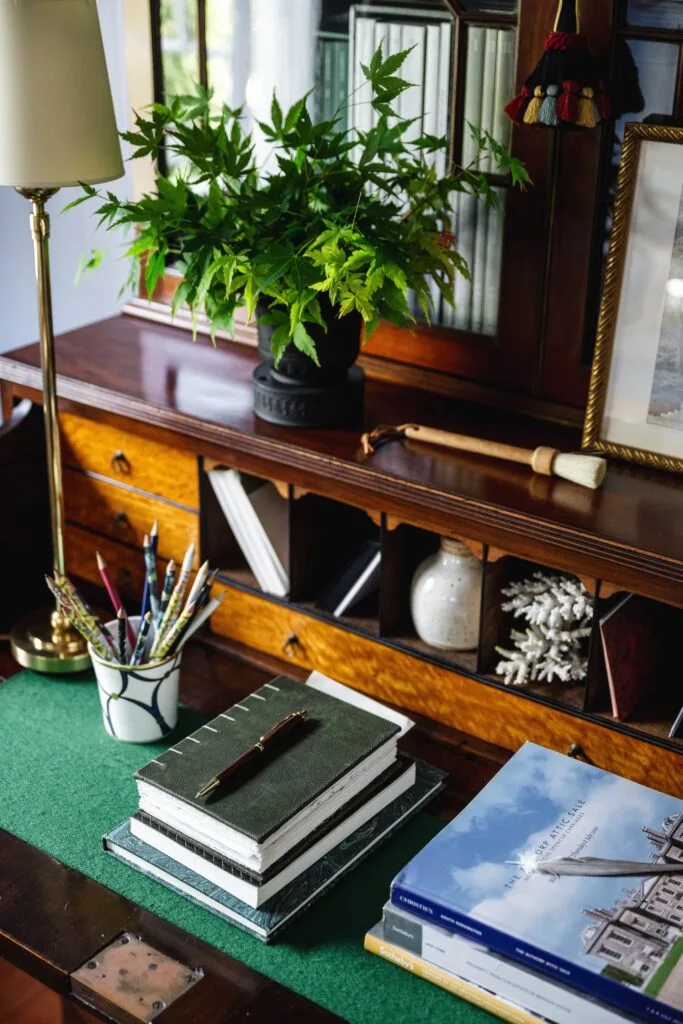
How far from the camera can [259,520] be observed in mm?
1620

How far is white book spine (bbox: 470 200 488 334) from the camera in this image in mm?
1651

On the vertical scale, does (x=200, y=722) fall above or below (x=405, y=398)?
below

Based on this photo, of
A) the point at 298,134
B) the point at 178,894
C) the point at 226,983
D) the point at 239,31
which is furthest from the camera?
the point at 239,31

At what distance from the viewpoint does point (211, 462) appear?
5.34 ft

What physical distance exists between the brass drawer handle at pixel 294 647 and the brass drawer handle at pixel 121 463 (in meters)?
0.34

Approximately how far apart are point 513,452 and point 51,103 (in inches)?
26.4

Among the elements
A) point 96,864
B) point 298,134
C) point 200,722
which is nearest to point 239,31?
point 298,134

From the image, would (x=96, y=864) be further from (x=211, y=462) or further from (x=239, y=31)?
(x=239, y=31)

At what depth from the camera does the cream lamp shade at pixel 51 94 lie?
1381 mm

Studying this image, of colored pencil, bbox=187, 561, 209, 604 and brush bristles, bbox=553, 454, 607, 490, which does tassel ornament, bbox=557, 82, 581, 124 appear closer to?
brush bristles, bbox=553, 454, 607, 490

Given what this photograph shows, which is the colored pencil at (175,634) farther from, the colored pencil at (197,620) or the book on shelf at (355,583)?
the book on shelf at (355,583)

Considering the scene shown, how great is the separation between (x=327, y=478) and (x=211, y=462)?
20 cm

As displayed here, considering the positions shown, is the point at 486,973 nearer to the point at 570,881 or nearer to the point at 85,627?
the point at 570,881

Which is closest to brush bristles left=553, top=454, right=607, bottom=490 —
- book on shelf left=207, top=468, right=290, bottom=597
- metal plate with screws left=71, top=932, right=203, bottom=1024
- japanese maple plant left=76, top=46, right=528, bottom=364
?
japanese maple plant left=76, top=46, right=528, bottom=364
